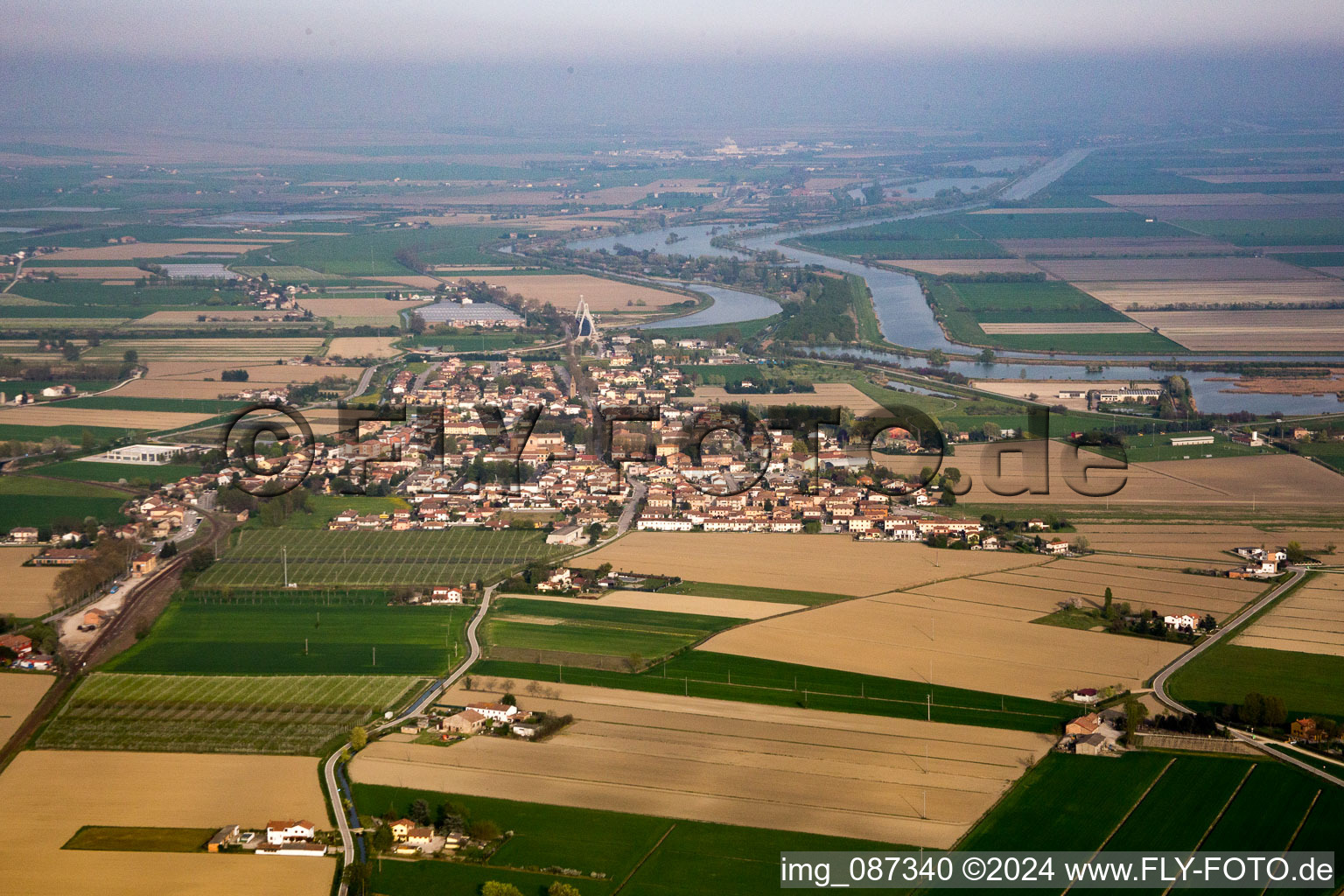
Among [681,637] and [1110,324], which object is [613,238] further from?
[681,637]

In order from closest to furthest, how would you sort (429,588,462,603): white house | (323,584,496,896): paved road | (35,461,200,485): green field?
(323,584,496,896): paved road
(429,588,462,603): white house
(35,461,200,485): green field

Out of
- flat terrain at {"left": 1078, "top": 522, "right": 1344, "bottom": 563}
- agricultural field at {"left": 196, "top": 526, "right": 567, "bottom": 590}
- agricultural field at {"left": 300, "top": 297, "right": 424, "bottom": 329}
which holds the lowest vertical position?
flat terrain at {"left": 1078, "top": 522, "right": 1344, "bottom": 563}

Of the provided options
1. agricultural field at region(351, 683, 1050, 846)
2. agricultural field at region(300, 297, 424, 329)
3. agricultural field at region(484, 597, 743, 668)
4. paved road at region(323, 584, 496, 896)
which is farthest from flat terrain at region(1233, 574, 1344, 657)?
agricultural field at region(300, 297, 424, 329)

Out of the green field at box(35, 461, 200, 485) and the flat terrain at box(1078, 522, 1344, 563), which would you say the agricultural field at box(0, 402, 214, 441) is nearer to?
the green field at box(35, 461, 200, 485)

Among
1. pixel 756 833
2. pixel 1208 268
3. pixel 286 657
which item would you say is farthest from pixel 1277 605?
pixel 1208 268

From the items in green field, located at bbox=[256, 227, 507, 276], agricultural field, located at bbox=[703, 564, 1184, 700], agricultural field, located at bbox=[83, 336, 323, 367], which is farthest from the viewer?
green field, located at bbox=[256, 227, 507, 276]

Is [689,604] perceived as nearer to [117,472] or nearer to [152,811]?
[152,811]
